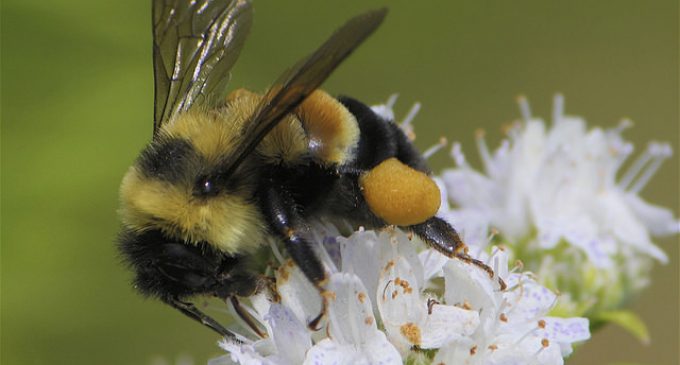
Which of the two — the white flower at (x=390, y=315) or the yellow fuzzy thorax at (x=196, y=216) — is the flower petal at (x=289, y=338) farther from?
the yellow fuzzy thorax at (x=196, y=216)

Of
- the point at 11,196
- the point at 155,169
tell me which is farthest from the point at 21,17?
the point at 155,169

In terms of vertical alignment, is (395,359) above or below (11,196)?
above

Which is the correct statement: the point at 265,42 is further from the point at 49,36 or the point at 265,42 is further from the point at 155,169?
the point at 155,169

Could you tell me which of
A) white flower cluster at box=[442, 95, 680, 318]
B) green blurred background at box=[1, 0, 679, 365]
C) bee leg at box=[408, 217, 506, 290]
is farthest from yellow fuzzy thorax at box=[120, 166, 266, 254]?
green blurred background at box=[1, 0, 679, 365]

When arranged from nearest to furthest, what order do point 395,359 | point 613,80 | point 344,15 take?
point 395,359 → point 344,15 → point 613,80

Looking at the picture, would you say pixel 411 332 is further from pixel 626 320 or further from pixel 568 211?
pixel 568 211

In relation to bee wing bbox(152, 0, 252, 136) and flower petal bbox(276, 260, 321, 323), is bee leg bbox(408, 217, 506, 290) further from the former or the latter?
bee wing bbox(152, 0, 252, 136)

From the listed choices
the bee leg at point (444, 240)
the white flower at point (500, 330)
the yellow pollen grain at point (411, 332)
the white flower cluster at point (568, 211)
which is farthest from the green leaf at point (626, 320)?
the yellow pollen grain at point (411, 332)

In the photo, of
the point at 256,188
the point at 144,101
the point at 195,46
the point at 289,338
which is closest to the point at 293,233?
the point at 256,188
